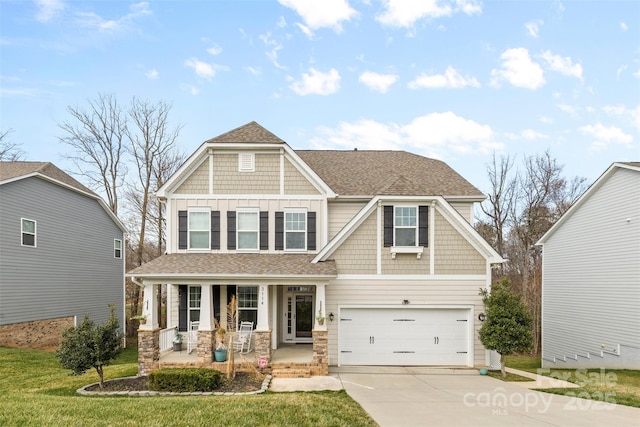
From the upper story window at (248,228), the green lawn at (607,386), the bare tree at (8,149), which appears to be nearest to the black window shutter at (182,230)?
the upper story window at (248,228)

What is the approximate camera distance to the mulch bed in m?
10.4

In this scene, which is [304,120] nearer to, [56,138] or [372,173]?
[372,173]

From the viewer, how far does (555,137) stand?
2784cm

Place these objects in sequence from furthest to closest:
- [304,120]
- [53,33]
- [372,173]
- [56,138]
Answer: [56,138] → [304,120] → [53,33] → [372,173]

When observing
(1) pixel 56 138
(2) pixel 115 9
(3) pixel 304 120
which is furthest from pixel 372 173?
(1) pixel 56 138

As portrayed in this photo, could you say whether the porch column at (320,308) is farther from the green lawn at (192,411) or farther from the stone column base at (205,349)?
the stone column base at (205,349)

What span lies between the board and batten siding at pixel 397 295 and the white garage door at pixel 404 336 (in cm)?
26

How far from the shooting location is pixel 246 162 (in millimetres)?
14695

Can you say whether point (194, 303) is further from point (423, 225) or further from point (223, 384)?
point (423, 225)

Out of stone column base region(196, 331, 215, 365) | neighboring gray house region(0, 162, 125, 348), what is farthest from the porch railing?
neighboring gray house region(0, 162, 125, 348)

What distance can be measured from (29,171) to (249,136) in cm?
1051

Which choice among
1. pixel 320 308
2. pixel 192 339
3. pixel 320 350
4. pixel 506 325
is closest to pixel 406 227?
pixel 320 308

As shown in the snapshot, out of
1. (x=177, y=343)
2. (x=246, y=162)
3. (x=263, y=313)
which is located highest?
(x=246, y=162)

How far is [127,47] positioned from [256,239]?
467 inches
